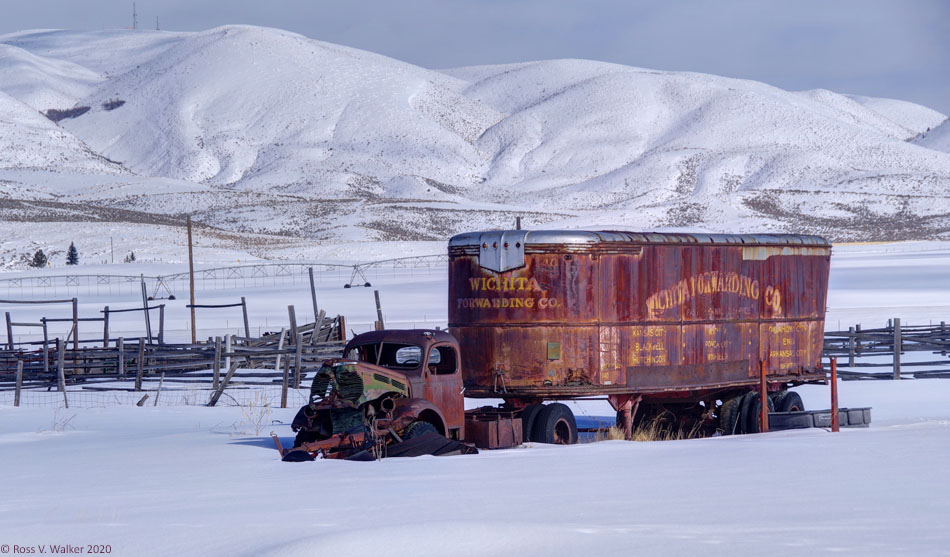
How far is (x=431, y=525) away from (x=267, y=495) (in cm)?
257

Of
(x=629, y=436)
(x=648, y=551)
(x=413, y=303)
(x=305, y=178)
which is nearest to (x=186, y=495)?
(x=648, y=551)

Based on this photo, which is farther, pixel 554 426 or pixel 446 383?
pixel 554 426

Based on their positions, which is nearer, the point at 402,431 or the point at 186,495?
the point at 186,495

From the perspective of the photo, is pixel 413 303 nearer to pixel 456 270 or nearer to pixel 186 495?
pixel 456 270

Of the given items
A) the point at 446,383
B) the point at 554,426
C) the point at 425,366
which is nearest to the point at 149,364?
the point at 554,426

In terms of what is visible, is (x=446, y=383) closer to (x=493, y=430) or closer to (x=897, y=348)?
(x=493, y=430)

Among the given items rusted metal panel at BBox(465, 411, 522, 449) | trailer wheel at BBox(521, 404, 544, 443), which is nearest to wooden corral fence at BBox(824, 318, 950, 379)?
→ trailer wheel at BBox(521, 404, 544, 443)

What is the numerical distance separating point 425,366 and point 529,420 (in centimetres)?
258

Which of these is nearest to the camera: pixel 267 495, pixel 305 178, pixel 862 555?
pixel 862 555

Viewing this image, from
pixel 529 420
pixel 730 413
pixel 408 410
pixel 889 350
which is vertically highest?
pixel 889 350

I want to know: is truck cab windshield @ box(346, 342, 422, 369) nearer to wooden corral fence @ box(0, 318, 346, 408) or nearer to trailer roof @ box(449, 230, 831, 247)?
trailer roof @ box(449, 230, 831, 247)

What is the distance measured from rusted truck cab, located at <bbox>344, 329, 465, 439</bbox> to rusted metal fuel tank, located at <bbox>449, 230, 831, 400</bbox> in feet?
5.39

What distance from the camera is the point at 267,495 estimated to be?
434 inches

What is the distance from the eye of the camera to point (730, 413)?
746 inches
